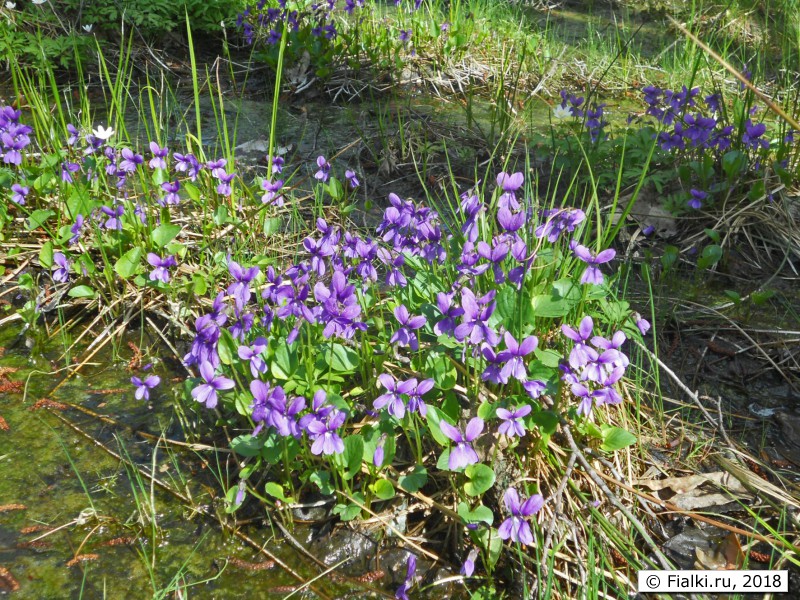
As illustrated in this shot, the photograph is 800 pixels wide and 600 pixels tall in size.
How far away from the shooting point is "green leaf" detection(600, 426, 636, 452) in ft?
6.62

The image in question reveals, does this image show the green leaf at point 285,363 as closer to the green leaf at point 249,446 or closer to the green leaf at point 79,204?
the green leaf at point 249,446

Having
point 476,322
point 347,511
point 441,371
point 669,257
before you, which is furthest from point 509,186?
point 669,257

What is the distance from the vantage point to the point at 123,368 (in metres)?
2.78

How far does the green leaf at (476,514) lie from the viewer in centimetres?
189

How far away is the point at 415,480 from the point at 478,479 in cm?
20

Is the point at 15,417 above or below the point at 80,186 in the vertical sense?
below

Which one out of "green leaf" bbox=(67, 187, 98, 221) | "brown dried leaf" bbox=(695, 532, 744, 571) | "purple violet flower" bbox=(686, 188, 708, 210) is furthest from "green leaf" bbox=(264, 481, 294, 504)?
"purple violet flower" bbox=(686, 188, 708, 210)

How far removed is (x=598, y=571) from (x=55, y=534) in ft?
5.16

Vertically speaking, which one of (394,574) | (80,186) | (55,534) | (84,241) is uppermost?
(80,186)

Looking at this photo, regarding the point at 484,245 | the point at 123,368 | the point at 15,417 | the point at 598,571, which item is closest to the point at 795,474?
the point at 598,571

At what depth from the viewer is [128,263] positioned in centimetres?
285

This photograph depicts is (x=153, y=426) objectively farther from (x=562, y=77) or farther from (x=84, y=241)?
(x=562, y=77)

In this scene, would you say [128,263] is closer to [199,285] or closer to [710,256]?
[199,285]

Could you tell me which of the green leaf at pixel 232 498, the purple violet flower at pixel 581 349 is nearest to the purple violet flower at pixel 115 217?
the green leaf at pixel 232 498
